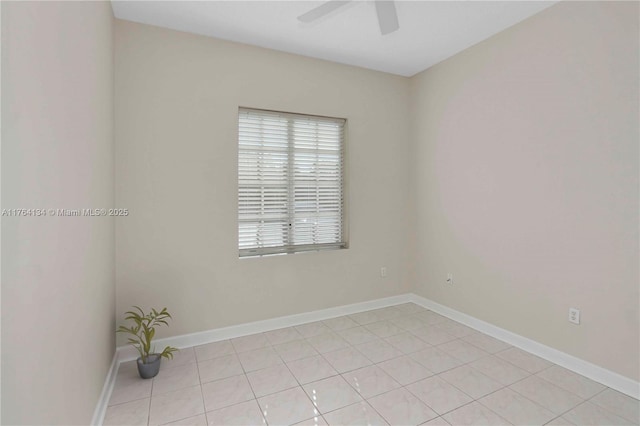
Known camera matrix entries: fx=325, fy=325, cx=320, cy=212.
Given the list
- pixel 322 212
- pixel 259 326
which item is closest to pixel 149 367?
pixel 259 326

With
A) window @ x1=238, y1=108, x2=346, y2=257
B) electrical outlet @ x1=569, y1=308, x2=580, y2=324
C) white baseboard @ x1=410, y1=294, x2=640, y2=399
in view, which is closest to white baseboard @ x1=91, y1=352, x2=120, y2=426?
window @ x1=238, y1=108, x2=346, y2=257

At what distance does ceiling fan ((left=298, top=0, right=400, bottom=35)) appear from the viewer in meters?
2.23

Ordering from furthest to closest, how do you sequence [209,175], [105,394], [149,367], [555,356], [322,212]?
[322,212]
[209,175]
[555,356]
[149,367]
[105,394]

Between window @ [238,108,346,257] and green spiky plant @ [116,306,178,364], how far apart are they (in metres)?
0.93

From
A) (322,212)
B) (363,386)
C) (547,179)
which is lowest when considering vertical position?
(363,386)

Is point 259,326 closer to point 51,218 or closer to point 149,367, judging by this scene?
point 149,367

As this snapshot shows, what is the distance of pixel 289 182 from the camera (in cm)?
352

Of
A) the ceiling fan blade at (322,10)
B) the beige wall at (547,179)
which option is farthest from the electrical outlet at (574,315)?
the ceiling fan blade at (322,10)

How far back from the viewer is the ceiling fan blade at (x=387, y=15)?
226 centimetres

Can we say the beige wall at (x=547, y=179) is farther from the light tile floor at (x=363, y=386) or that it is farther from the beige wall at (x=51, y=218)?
the beige wall at (x=51, y=218)

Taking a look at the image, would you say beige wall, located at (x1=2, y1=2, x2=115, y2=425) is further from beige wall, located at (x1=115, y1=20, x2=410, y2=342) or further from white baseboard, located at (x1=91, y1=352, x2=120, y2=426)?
beige wall, located at (x1=115, y1=20, x2=410, y2=342)

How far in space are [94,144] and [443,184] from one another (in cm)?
330

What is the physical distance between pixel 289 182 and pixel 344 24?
5.19 feet

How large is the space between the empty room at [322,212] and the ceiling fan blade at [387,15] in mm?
14
